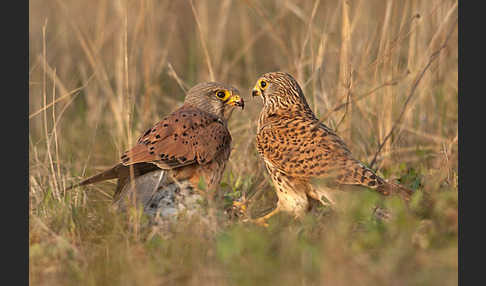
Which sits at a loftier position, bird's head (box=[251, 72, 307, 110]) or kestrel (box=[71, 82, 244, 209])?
bird's head (box=[251, 72, 307, 110])

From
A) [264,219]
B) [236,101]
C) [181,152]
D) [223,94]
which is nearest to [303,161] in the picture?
[264,219]

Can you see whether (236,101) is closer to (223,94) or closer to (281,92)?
(223,94)

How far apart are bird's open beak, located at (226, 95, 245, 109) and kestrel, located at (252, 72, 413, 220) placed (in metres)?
0.33

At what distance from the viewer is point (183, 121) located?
505cm

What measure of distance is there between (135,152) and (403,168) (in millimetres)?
2456

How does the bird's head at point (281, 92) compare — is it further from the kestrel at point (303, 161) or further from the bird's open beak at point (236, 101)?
the bird's open beak at point (236, 101)

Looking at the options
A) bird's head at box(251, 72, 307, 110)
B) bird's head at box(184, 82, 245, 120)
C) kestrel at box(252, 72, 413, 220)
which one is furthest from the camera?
bird's head at box(184, 82, 245, 120)

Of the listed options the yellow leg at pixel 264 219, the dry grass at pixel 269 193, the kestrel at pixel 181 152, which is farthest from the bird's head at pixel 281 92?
the yellow leg at pixel 264 219

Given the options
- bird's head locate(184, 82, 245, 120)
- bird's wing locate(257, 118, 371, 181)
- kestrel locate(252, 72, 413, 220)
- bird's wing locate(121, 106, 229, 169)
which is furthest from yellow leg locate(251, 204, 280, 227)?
bird's head locate(184, 82, 245, 120)

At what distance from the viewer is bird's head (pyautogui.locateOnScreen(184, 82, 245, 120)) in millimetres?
5574

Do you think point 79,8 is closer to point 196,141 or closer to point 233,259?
point 196,141

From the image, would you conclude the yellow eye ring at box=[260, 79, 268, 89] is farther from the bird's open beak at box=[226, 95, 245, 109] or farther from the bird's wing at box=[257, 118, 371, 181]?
the bird's wing at box=[257, 118, 371, 181]

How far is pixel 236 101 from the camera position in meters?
5.57

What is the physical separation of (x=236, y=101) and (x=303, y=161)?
109cm
